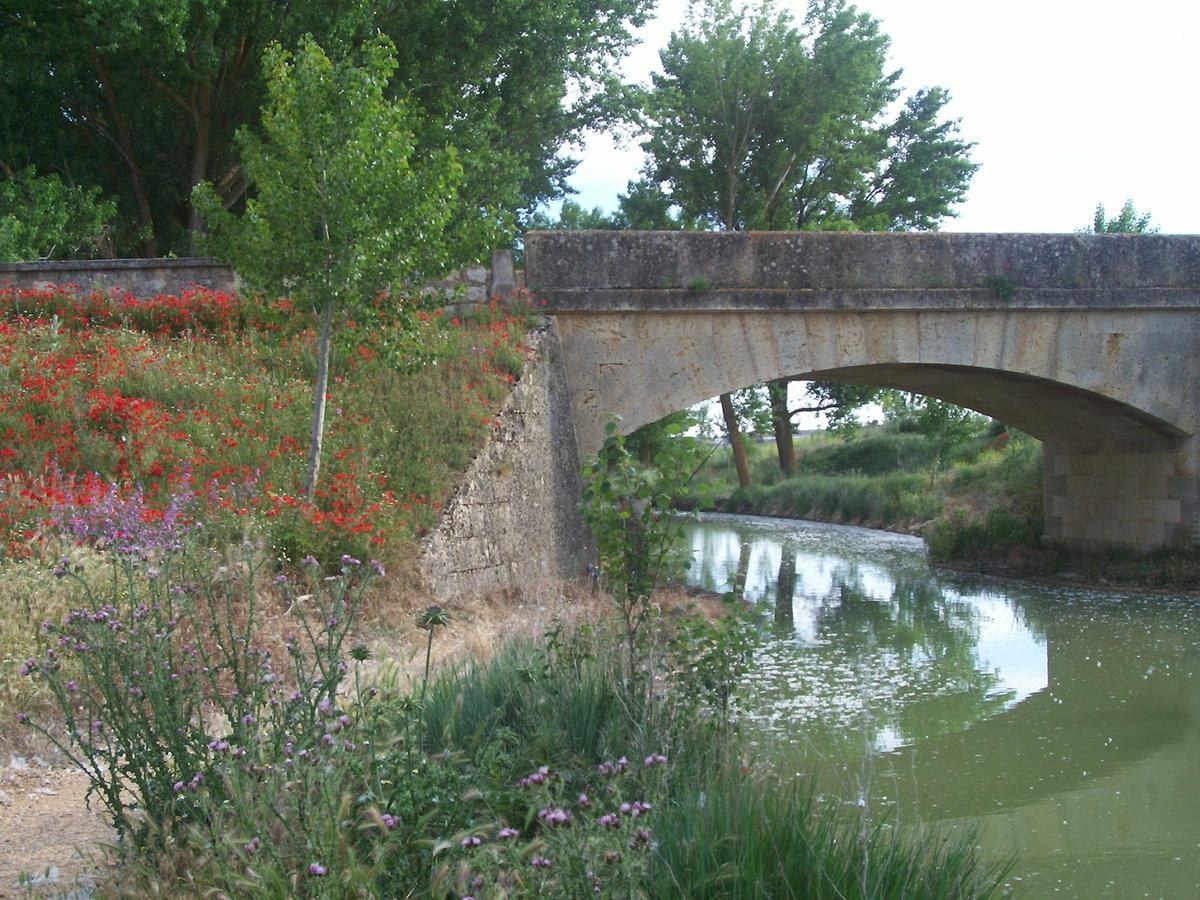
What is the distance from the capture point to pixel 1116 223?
23.9 m

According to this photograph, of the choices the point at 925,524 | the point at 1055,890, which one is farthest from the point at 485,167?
the point at 1055,890

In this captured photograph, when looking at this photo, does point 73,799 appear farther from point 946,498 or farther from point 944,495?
point 944,495

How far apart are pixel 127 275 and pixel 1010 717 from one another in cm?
823

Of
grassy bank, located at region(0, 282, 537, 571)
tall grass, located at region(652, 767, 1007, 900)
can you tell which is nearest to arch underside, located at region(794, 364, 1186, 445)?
grassy bank, located at region(0, 282, 537, 571)

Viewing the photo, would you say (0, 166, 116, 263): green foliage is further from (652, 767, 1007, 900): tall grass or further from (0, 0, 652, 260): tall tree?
(652, 767, 1007, 900): tall grass

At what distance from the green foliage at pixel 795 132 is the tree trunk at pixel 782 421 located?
368 centimetres

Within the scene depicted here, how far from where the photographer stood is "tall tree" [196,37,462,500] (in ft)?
25.1

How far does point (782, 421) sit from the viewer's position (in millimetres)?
27328

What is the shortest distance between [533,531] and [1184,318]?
7.15m

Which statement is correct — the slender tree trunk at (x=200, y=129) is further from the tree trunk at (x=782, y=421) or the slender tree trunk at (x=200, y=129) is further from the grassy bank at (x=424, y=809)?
the tree trunk at (x=782, y=421)

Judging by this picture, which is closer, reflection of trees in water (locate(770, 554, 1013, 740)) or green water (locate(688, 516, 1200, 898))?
green water (locate(688, 516, 1200, 898))

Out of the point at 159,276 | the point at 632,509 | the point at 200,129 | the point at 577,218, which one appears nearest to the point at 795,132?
the point at 577,218

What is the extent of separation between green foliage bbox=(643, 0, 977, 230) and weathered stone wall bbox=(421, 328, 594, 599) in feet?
44.3

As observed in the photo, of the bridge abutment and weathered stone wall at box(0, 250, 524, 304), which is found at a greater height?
weathered stone wall at box(0, 250, 524, 304)
